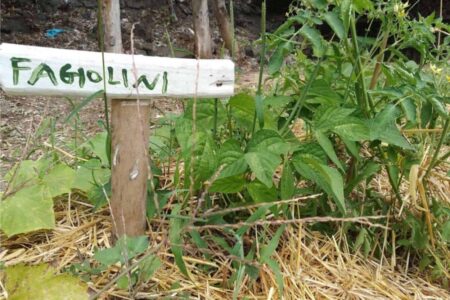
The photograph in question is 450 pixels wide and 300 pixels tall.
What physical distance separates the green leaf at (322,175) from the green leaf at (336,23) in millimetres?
218

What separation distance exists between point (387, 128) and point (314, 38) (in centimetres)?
22

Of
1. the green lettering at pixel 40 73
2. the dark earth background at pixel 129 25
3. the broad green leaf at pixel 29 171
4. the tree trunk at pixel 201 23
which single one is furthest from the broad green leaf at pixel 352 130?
the tree trunk at pixel 201 23

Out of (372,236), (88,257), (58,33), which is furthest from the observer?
(58,33)

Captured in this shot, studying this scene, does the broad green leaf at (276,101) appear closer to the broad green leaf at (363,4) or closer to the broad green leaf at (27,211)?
the broad green leaf at (363,4)

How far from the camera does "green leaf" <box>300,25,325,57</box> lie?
36.1 inches

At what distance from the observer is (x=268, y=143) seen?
3.03 feet

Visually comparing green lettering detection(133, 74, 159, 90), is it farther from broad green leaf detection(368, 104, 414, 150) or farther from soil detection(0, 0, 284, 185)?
soil detection(0, 0, 284, 185)

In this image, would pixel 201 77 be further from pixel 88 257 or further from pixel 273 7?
pixel 273 7

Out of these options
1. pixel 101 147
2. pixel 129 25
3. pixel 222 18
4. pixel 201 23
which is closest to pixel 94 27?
pixel 129 25

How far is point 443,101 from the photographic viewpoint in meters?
0.97

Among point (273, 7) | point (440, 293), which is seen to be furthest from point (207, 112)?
point (273, 7)

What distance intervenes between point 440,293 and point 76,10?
4.63 metres

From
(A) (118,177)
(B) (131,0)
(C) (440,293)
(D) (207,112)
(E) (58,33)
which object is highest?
(B) (131,0)

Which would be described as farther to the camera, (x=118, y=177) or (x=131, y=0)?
(x=131, y=0)
